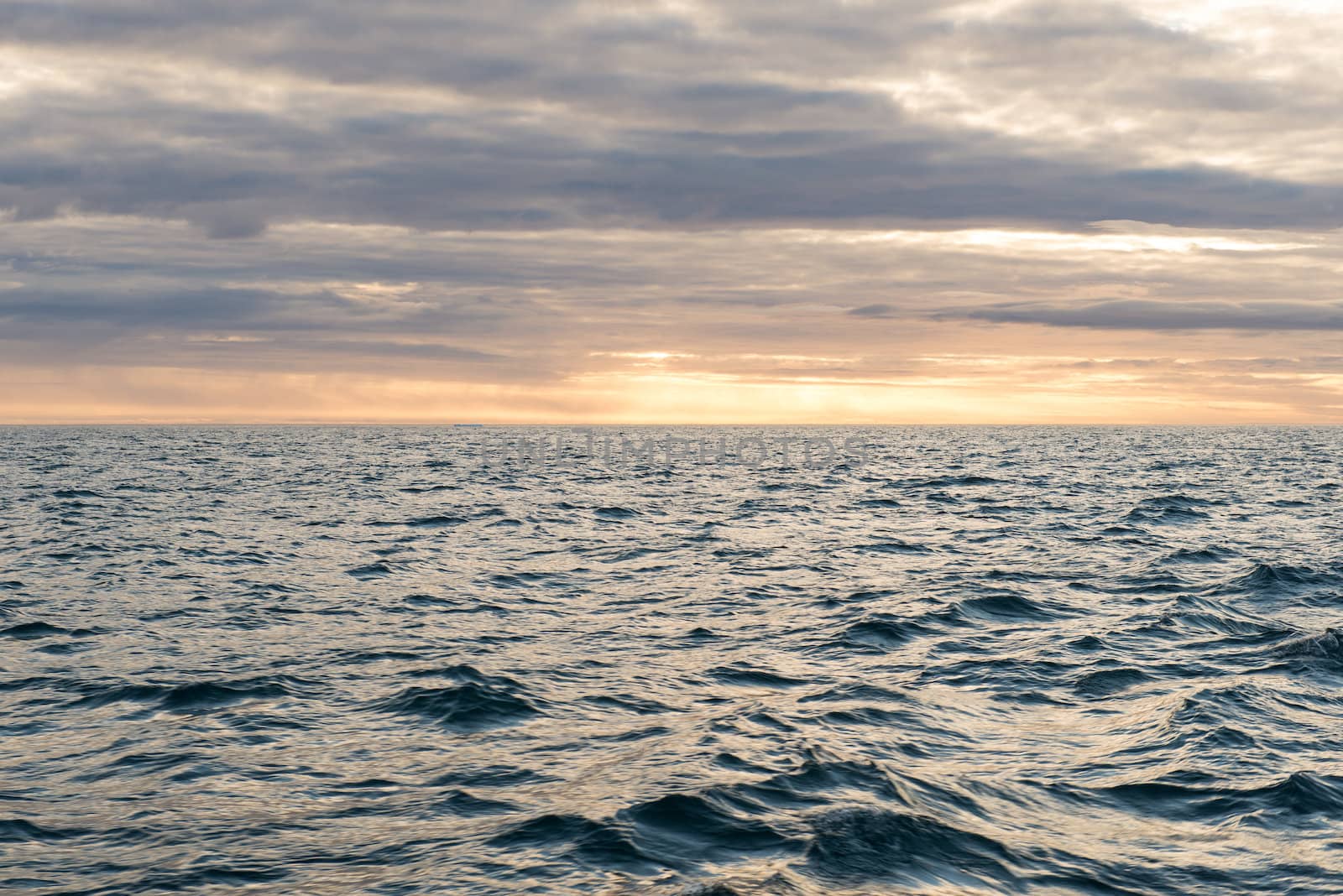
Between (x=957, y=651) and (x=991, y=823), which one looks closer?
(x=991, y=823)

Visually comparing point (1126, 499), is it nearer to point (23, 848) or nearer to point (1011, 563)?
point (1011, 563)

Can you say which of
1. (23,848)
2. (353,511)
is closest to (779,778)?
(23,848)

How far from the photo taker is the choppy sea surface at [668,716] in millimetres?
11109

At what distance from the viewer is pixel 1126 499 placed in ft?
199

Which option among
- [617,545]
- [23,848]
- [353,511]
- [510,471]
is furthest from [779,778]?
[510,471]

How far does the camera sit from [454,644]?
2159 centimetres

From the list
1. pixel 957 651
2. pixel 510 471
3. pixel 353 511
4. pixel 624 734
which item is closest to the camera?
pixel 624 734

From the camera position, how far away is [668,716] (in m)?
16.6

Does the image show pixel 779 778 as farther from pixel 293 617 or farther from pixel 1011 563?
pixel 1011 563

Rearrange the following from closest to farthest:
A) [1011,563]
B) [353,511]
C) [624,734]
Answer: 1. [624,734]
2. [1011,563]
3. [353,511]

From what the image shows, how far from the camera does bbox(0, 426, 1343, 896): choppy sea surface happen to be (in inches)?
437

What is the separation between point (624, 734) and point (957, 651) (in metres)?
8.55

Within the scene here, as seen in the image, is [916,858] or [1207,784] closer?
[916,858]

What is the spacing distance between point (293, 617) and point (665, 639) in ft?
26.8
